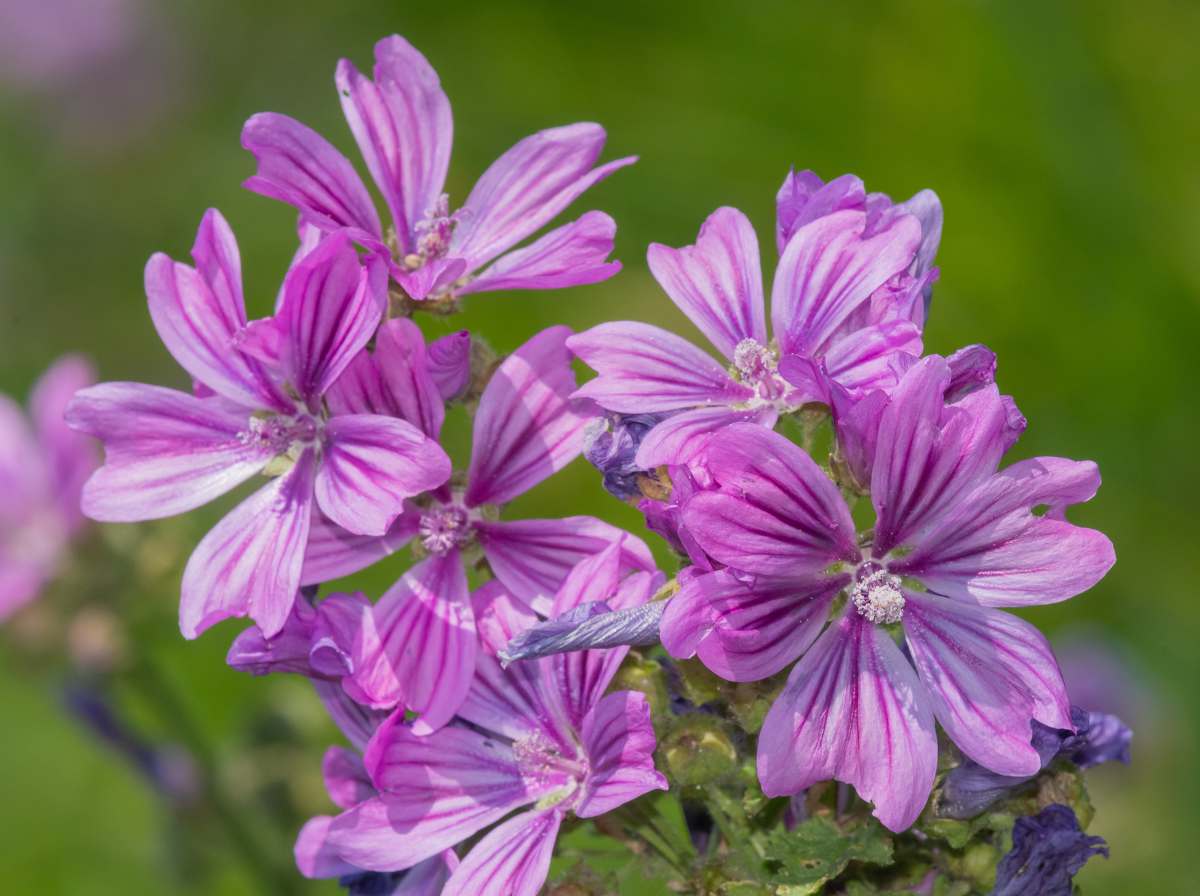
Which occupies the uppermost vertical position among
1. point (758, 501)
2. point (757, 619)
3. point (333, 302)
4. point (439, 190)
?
point (439, 190)

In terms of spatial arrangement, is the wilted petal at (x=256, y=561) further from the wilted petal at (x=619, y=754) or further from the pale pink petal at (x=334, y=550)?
the wilted petal at (x=619, y=754)

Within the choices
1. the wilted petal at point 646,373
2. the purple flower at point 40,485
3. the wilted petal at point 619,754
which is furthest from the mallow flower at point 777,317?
the purple flower at point 40,485

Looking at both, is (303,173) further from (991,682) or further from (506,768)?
(991,682)

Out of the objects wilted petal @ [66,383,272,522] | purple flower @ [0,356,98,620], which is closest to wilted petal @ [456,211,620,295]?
wilted petal @ [66,383,272,522]

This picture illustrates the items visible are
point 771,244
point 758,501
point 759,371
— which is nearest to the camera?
point 758,501

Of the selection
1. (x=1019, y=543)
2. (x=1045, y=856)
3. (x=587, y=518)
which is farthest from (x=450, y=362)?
(x=1045, y=856)

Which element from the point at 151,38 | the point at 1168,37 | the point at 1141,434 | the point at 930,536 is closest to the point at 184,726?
the point at 930,536
